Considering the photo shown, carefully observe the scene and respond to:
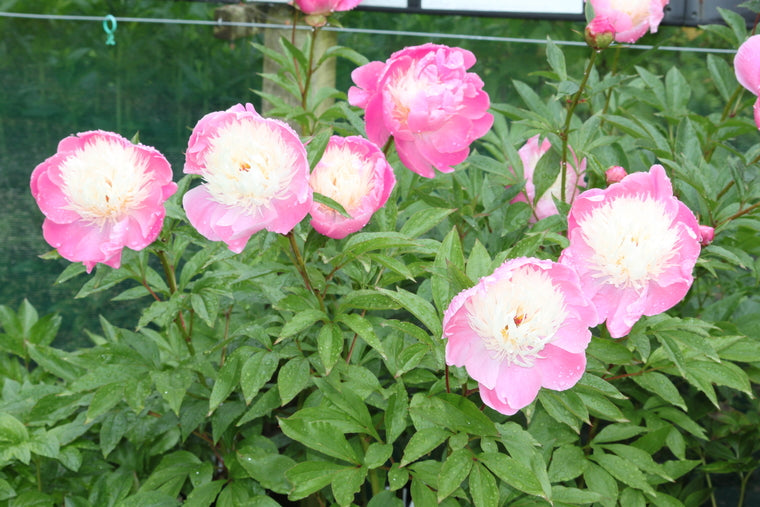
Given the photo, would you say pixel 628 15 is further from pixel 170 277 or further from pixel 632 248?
pixel 170 277

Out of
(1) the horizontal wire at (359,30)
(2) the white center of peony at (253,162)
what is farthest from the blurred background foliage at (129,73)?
(2) the white center of peony at (253,162)

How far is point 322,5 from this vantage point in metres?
1.32

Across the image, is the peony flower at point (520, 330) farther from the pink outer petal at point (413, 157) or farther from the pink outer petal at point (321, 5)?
the pink outer petal at point (321, 5)

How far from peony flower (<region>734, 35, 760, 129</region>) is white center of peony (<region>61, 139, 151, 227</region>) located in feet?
2.61

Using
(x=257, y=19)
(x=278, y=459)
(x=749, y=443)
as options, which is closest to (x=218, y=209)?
(x=278, y=459)

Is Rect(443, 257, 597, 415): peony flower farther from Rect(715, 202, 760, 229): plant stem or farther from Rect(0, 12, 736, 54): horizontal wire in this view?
Rect(0, 12, 736, 54): horizontal wire

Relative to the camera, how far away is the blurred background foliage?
2.11 m

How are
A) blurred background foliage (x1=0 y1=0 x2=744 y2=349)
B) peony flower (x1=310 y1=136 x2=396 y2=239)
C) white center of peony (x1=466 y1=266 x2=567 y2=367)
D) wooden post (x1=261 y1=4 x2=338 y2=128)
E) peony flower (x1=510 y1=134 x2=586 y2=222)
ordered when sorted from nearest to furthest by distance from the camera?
white center of peony (x1=466 y1=266 x2=567 y2=367), peony flower (x1=310 y1=136 x2=396 y2=239), peony flower (x1=510 y1=134 x2=586 y2=222), wooden post (x1=261 y1=4 x2=338 y2=128), blurred background foliage (x1=0 y1=0 x2=744 y2=349)

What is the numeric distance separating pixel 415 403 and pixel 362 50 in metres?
1.49

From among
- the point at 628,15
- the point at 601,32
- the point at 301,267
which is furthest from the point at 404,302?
the point at 628,15

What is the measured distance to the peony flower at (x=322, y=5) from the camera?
1.31 meters

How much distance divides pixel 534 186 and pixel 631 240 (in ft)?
1.59

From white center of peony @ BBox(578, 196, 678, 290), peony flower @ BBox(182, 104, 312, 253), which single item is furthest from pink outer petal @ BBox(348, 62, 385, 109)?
white center of peony @ BBox(578, 196, 678, 290)

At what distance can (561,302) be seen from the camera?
0.77 meters
